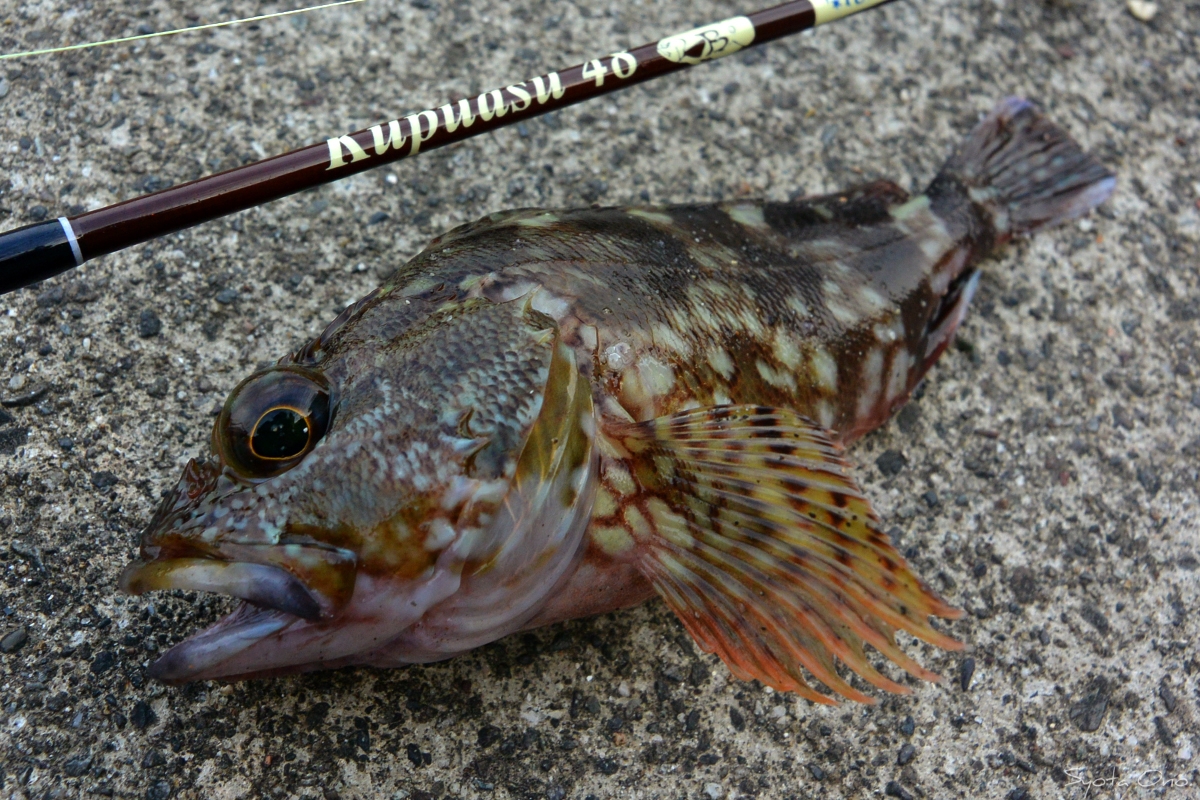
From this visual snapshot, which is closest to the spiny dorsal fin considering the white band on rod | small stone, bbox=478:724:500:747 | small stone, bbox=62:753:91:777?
small stone, bbox=478:724:500:747

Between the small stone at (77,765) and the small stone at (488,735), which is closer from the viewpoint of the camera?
the small stone at (77,765)

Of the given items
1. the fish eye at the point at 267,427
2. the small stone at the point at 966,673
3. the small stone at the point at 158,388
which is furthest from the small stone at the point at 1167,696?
the small stone at the point at 158,388

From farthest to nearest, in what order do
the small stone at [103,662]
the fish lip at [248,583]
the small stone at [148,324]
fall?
the small stone at [148,324]
the small stone at [103,662]
the fish lip at [248,583]

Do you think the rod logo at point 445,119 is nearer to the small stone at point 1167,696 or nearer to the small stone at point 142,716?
the small stone at point 142,716

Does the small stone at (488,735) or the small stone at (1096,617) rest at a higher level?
the small stone at (488,735)

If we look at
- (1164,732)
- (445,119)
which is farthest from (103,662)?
(1164,732)

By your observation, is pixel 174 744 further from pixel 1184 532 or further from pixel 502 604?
pixel 1184 532

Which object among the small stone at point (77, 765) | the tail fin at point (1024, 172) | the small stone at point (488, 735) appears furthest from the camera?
the tail fin at point (1024, 172)
